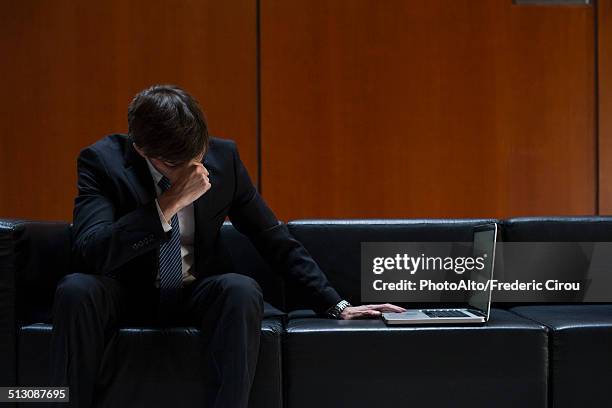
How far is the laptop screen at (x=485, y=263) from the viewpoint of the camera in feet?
6.55

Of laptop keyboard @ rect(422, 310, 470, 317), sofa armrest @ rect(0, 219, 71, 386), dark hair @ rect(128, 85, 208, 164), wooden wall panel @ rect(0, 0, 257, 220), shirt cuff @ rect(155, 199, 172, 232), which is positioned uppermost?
wooden wall panel @ rect(0, 0, 257, 220)

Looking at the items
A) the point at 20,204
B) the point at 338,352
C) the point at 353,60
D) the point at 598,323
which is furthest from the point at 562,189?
the point at 20,204

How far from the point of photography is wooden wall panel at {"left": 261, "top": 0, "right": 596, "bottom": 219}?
363 centimetres

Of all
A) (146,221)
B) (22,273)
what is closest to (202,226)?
(146,221)

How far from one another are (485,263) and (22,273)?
1.40 m

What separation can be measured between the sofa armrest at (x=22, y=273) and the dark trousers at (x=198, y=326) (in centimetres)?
29

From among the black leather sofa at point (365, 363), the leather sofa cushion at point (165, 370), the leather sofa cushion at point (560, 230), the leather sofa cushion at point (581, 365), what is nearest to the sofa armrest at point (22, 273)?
the black leather sofa at point (365, 363)

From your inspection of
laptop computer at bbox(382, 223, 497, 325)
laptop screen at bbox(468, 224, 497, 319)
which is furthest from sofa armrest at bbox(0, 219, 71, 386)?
laptop screen at bbox(468, 224, 497, 319)

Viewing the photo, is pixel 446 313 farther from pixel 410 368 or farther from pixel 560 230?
pixel 560 230

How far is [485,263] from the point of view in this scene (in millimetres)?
2105

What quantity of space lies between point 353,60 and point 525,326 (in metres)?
2.10

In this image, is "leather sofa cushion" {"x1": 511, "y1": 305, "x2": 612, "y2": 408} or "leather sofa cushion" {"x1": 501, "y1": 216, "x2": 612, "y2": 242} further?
"leather sofa cushion" {"x1": 501, "y1": 216, "x2": 612, "y2": 242}

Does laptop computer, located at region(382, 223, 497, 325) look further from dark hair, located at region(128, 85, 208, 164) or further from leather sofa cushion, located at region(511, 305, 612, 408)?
dark hair, located at region(128, 85, 208, 164)

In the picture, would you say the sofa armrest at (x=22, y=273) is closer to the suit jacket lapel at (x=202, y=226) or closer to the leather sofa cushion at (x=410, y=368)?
the suit jacket lapel at (x=202, y=226)
